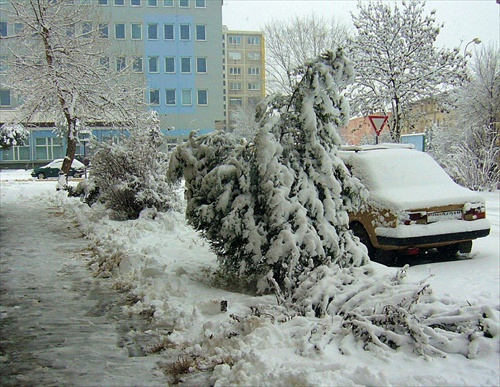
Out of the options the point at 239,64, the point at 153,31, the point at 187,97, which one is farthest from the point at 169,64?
the point at 239,64

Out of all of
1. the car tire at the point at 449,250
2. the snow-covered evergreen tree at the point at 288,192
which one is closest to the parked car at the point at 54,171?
the car tire at the point at 449,250

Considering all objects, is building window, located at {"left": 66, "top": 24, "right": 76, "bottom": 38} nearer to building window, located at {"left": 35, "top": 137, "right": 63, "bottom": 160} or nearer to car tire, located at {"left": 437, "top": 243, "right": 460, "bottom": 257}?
car tire, located at {"left": 437, "top": 243, "right": 460, "bottom": 257}

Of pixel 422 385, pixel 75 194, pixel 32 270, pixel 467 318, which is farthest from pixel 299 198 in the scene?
pixel 75 194

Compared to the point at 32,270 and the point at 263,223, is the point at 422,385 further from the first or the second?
the point at 32,270

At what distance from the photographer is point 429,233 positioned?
715cm

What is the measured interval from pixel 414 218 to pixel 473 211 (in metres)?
1.12

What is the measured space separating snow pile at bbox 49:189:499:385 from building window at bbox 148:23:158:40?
47848 millimetres

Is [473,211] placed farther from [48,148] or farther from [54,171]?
[48,148]

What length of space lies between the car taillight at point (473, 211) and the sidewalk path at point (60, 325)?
5.01m

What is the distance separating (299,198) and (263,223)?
45 centimetres

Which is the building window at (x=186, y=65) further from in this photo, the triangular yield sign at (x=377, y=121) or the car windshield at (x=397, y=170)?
the car windshield at (x=397, y=170)

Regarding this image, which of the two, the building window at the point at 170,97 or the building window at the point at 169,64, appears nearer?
the building window at the point at 170,97

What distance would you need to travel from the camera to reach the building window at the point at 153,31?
49844 millimetres

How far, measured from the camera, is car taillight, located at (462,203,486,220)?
24.6 ft
